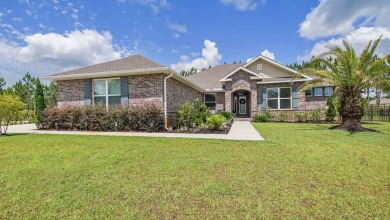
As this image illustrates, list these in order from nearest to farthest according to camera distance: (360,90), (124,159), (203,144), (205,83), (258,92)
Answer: (124,159)
(203,144)
(360,90)
(258,92)
(205,83)

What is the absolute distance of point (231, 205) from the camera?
2953 millimetres

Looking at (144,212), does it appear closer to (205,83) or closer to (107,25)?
(107,25)

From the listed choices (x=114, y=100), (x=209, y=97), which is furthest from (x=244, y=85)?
(x=114, y=100)

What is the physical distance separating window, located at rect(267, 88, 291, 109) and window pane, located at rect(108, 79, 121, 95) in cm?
1316

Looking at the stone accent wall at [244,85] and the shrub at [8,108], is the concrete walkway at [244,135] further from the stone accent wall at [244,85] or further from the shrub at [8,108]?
the shrub at [8,108]

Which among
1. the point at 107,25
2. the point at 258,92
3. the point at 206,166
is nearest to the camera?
the point at 206,166

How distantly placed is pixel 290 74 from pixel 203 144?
15.9 m

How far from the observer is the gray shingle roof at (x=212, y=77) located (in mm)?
22175

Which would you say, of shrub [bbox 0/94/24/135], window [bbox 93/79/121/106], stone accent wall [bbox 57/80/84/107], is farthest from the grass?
stone accent wall [bbox 57/80/84/107]

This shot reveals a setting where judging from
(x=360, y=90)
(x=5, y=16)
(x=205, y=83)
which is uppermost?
(x=5, y=16)

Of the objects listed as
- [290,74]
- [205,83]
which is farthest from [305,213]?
[205,83]

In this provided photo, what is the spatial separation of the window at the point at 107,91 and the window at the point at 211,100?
1121 centimetres

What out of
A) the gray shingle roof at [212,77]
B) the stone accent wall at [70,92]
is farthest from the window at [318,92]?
the stone accent wall at [70,92]

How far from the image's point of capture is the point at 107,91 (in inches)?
508
